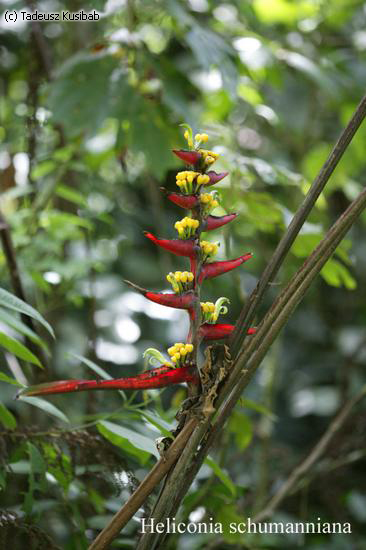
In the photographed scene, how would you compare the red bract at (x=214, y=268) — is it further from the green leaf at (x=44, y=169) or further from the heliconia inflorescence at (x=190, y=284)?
the green leaf at (x=44, y=169)

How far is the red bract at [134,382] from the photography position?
0.49 metres

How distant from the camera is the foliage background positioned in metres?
0.77

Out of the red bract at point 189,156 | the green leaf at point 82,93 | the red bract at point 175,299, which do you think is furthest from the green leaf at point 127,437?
the green leaf at point 82,93

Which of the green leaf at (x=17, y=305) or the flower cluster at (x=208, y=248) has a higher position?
the flower cluster at (x=208, y=248)

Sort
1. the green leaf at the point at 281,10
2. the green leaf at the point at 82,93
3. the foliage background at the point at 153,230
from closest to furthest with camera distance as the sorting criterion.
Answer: the foliage background at the point at 153,230 < the green leaf at the point at 82,93 < the green leaf at the point at 281,10

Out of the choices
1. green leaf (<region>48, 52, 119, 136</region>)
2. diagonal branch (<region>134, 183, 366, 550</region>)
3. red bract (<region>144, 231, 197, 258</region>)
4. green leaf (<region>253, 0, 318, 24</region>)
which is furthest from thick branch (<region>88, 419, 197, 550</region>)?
green leaf (<region>253, 0, 318, 24</region>)

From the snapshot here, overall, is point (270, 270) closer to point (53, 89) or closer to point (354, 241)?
point (53, 89)

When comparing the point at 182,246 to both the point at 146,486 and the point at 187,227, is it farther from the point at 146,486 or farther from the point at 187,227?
the point at 146,486

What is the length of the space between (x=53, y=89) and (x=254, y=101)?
0.41m

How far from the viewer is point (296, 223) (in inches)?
19.2

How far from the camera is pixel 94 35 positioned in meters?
1.61

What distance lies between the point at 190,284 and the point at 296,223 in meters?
0.09

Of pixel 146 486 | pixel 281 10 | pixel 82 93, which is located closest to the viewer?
pixel 146 486

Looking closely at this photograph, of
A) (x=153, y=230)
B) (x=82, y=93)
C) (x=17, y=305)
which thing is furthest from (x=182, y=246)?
(x=153, y=230)
